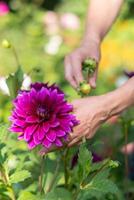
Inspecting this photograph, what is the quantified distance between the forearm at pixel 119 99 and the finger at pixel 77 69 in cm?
10

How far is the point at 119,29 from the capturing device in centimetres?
418

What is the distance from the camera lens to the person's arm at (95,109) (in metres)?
1.24

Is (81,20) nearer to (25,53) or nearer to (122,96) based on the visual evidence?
(25,53)

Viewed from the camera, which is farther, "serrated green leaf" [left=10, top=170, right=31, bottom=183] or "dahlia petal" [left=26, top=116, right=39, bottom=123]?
"serrated green leaf" [left=10, top=170, right=31, bottom=183]

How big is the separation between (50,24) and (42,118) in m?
2.95

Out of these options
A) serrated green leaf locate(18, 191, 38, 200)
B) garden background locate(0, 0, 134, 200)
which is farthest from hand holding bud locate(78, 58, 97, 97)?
garden background locate(0, 0, 134, 200)

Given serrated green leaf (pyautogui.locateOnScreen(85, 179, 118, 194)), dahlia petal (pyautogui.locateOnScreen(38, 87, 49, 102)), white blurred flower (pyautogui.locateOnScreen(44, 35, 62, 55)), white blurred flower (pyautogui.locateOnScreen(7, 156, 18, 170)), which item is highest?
dahlia petal (pyautogui.locateOnScreen(38, 87, 49, 102))

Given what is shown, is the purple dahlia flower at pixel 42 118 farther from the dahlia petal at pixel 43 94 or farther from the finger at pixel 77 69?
the finger at pixel 77 69

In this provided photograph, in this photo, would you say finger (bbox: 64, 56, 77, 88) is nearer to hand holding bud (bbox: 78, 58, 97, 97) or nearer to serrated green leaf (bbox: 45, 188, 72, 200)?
hand holding bud (bbox: 78, 58, 97, 97)

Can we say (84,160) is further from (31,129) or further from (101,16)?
(101,16)

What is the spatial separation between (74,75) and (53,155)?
1.01 ft

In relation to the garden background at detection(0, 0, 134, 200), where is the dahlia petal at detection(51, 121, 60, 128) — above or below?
above

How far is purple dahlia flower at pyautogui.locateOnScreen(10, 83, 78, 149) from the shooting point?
1.18 meters

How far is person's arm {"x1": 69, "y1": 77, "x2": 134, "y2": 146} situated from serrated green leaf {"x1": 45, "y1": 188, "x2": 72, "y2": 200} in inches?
4.5
